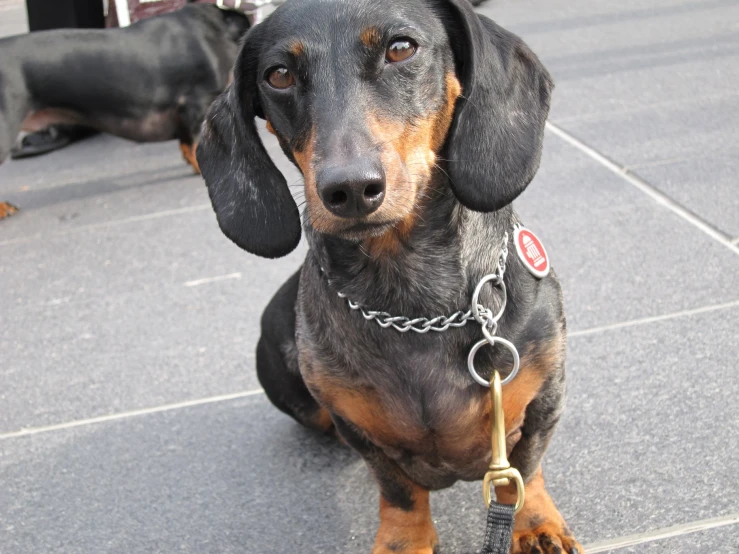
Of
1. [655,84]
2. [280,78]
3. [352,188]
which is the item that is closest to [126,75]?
[655,84]

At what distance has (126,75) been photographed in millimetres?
5879

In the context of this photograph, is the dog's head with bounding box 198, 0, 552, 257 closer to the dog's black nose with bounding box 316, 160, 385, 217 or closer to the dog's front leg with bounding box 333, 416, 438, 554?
the dog's black nose with bounding box 316, 160, 385, 217

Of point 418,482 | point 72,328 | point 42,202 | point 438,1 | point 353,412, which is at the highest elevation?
point 438,1

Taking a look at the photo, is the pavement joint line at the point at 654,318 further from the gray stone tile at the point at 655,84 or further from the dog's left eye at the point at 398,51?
the dog's left eye at the point at 398,51

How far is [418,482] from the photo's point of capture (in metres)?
2.44

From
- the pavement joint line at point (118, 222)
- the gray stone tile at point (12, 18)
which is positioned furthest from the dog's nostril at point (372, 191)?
the gray stone tile at point (12, 18)

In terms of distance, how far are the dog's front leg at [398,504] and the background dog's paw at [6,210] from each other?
4077 mm

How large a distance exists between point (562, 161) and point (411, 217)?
3164mm

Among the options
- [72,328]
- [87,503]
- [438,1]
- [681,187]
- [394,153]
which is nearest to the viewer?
[394,153]

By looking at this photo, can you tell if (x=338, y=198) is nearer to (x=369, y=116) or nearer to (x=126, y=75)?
(x=369, y=116)

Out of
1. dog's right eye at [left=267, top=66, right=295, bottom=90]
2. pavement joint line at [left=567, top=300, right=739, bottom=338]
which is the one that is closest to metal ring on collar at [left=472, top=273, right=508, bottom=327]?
dog's right eye at [left=267, top=66, right=295, bottom=90]

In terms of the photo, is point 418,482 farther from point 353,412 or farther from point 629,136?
point 629,136

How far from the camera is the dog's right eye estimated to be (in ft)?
6.91

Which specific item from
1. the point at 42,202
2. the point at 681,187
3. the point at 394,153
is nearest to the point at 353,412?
the point at 394,153
